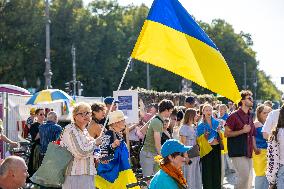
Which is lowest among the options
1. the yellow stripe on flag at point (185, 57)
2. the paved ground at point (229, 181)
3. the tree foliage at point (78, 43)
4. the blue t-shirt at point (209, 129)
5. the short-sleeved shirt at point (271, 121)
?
the paved ground at point (229, 181)

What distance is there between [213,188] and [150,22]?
15.9 feet

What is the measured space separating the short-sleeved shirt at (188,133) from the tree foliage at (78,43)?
39.6m

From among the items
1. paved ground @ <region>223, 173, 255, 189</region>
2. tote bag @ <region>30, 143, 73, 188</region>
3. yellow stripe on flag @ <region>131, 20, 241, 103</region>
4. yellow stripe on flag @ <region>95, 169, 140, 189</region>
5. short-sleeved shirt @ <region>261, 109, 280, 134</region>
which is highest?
yellow stripe on flag @ <region>131, 20, 241, 103</region>

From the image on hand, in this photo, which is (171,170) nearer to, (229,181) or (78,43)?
(229,181)

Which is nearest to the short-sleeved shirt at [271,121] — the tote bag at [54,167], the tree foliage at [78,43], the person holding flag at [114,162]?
the person holding flag at [114,162]

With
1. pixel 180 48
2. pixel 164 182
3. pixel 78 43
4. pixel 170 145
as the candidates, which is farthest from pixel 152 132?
pixel 78 43

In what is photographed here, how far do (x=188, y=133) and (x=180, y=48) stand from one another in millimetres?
3472

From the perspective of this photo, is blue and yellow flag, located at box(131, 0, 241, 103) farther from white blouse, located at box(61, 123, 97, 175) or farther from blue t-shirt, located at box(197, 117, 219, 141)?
blue t-shirt, located at box(197, 117, 219, 141)

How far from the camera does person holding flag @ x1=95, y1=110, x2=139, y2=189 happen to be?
895cm

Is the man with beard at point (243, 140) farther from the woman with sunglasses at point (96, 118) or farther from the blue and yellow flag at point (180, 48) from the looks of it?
the woman with sunglasses at point (96, 118)

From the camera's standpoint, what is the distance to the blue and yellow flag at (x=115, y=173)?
9006mm

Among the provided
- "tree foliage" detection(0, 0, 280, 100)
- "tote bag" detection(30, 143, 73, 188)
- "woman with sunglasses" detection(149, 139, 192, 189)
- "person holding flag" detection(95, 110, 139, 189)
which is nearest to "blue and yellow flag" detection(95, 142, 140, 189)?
"person holding flag" detection(95, 110, 139, 189)

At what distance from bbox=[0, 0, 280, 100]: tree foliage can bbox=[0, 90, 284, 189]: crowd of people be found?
119 feet

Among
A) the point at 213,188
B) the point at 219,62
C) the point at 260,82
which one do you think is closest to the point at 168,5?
the point at 219,62
